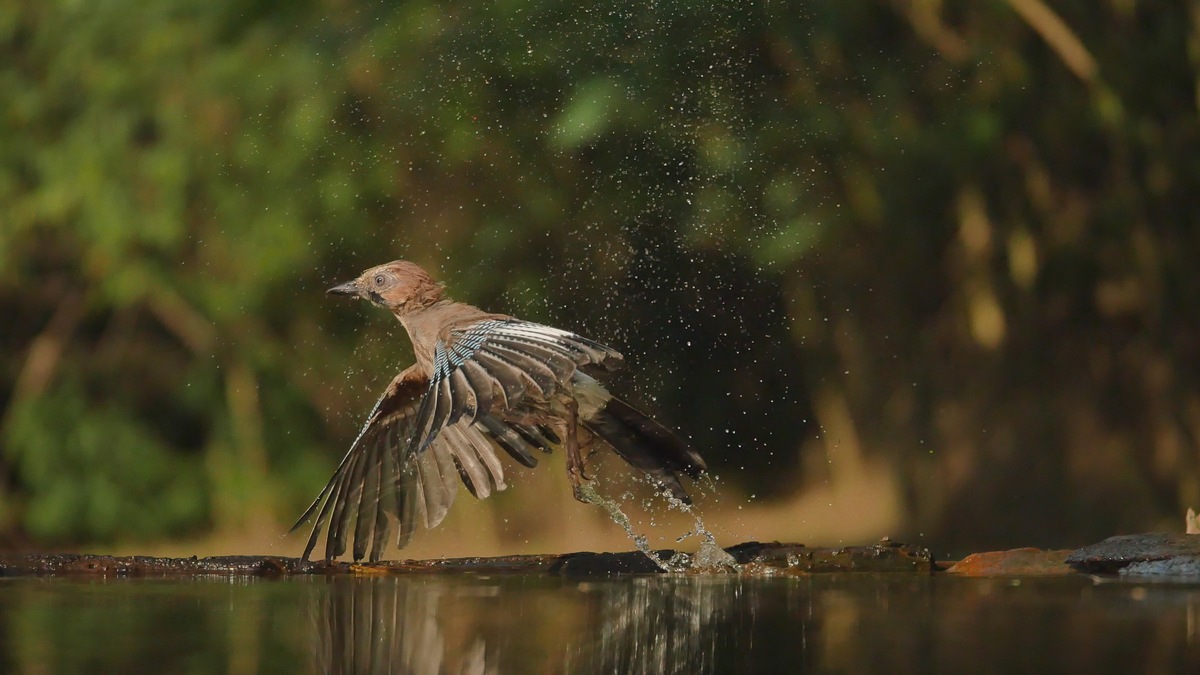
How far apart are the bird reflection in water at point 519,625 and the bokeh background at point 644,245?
2.79m

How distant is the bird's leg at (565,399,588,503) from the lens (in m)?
5.52

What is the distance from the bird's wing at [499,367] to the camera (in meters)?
4.64

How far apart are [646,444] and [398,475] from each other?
35.7 inches

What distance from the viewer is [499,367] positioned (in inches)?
189

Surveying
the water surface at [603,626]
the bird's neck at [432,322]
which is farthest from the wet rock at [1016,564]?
the bird's neck at [432,322]

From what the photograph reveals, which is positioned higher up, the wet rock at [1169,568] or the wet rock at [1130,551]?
the wet rock at [1130,551]

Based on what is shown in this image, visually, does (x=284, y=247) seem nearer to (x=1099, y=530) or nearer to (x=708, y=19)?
(x=708, y=19)

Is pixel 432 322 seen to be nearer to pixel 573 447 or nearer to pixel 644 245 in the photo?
pixel 573 447

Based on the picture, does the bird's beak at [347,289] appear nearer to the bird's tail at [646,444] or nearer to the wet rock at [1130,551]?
the bird's tail at [646,444]

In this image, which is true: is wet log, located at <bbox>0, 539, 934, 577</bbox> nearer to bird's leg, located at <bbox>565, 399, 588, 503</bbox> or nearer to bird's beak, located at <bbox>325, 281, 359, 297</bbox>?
bird's leg, located at <bbox>565, 399, 588, 503</bbox>

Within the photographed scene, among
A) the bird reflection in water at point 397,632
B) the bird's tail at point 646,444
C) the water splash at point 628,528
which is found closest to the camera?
the bird reflection in water at point 397,632

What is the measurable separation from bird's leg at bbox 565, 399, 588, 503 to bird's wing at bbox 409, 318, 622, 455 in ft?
1.51

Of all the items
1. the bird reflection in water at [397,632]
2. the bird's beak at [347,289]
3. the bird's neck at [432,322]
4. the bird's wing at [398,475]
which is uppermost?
the bird's beak at [347,289]

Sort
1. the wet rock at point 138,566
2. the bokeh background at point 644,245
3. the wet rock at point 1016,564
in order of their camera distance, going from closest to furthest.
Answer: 1. the wet rock at point 1016,564
2. the wet rock at point 138,566
3. the bokeh background at point 644,245
